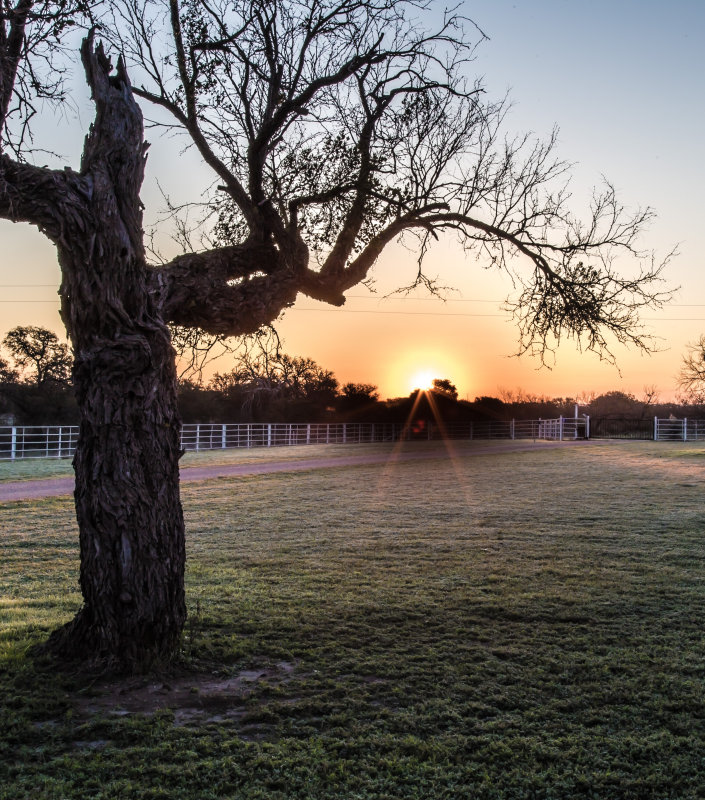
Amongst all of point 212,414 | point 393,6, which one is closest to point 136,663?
point 393,6

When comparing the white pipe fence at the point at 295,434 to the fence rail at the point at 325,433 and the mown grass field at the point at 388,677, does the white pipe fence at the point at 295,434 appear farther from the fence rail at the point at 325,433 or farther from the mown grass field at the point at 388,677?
the mown grass field at the point at 388,677

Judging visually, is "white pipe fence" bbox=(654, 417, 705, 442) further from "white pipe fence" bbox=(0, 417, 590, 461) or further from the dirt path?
the dirt path

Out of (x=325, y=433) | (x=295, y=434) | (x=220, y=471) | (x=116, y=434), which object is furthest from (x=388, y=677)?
(x=325, y=433)

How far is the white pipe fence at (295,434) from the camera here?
25.6 metres

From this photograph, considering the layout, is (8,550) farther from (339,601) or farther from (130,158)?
(130,158)

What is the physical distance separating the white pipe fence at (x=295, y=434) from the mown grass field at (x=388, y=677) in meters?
15.5

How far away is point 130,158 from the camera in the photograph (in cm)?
486

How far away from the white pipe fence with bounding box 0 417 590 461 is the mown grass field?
1546cm

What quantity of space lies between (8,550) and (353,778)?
7408 mm

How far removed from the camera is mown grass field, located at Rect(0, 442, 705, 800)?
10.7 feet

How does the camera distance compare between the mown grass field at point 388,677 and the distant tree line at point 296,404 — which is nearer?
the mown grass field at point 388,677

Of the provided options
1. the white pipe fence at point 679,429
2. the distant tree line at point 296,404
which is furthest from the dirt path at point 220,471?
the white pipe fence at point 679,429

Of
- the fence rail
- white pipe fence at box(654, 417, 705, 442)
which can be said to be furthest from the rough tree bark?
white pipe fence at box(654, 417, 705, 442)

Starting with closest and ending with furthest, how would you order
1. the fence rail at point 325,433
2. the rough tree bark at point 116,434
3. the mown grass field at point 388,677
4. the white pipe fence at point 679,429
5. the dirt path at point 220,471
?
the mown grass field at point 388,677, the rough tree bark at point 116,434, the dirt path at point 220,471, the fence rail at point 325,433, the white pipe fence at point 679,429
